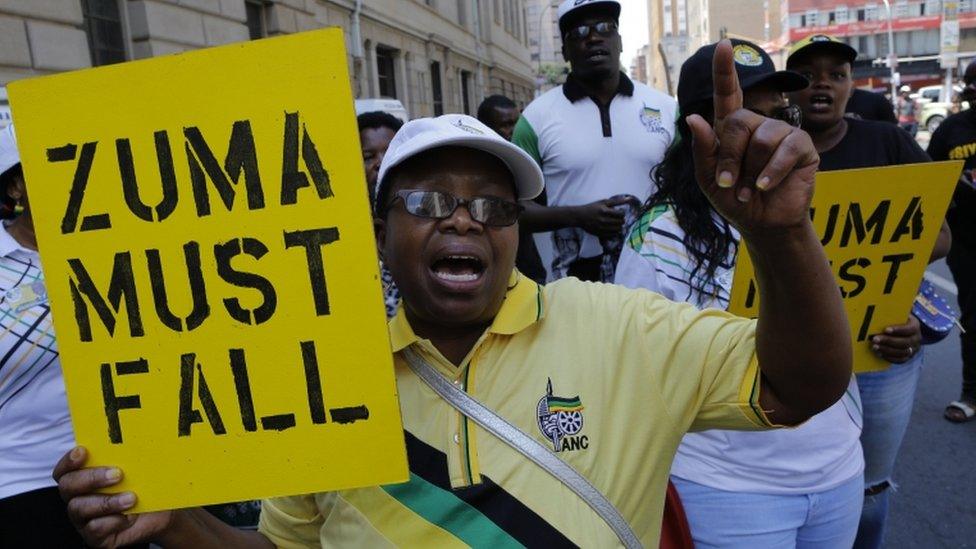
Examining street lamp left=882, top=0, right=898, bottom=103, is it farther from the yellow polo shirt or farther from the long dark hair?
the yellow polo shirt

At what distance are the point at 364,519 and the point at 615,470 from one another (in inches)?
18.7

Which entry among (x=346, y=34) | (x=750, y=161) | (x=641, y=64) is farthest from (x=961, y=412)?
(x=641, y=64)

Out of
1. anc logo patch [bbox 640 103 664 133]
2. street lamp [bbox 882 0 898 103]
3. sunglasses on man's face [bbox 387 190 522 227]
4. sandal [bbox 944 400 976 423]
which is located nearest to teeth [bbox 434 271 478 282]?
sunglasses on man's face [bbox 387 190 522 227]

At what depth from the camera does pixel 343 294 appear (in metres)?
1.32

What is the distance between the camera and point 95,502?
137cm

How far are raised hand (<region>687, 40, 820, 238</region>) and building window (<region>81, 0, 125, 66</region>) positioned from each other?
959 centimetres

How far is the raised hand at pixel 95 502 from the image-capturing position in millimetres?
1362

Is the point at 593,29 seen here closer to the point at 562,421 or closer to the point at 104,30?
the point at 562,421

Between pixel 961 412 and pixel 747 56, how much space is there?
382 centimetres

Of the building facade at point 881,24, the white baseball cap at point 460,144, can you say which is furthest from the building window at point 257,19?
the building facade at point 881,24

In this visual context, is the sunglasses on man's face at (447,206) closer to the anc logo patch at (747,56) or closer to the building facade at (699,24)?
the anc logo patch at (747,56)

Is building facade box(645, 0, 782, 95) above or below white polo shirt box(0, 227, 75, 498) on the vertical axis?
above

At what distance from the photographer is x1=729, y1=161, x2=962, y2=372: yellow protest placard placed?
2.00m

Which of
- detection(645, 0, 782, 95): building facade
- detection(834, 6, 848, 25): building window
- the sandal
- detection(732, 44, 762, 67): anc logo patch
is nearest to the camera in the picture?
detection(732, 44, 762, 67): anc logo patch
